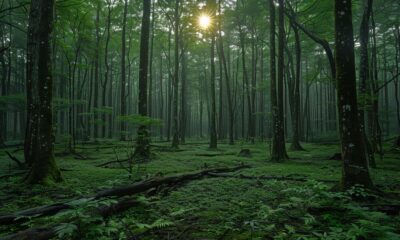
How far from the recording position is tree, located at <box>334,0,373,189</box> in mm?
5148

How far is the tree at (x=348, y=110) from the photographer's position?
16.9 feet

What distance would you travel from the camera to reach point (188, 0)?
19375 millimetres

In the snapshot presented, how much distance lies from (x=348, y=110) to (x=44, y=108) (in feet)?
24.4

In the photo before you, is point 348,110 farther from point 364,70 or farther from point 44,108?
point 44,108

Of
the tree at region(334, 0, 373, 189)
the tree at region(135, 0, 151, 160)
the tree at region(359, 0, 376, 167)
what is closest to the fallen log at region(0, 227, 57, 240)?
the tree at region(334, 0, 373, 189)

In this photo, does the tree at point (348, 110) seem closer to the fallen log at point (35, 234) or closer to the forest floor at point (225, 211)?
the forest floor at point (225, 211)

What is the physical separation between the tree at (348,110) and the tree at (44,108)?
23.2ft

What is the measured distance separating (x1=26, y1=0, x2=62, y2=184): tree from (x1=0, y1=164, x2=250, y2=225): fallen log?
9.01 ft

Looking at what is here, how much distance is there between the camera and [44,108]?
6770mm

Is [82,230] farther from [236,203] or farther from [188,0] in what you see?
[188,0]

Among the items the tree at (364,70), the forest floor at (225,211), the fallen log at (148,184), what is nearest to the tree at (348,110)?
the forest floor at (225,211)

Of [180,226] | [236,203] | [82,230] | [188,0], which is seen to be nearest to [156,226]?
[180,226]

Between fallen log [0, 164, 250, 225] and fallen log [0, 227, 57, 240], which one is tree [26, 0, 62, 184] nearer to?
fallen log [0, 164, 250, 225]

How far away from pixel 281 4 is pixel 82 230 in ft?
40.0
